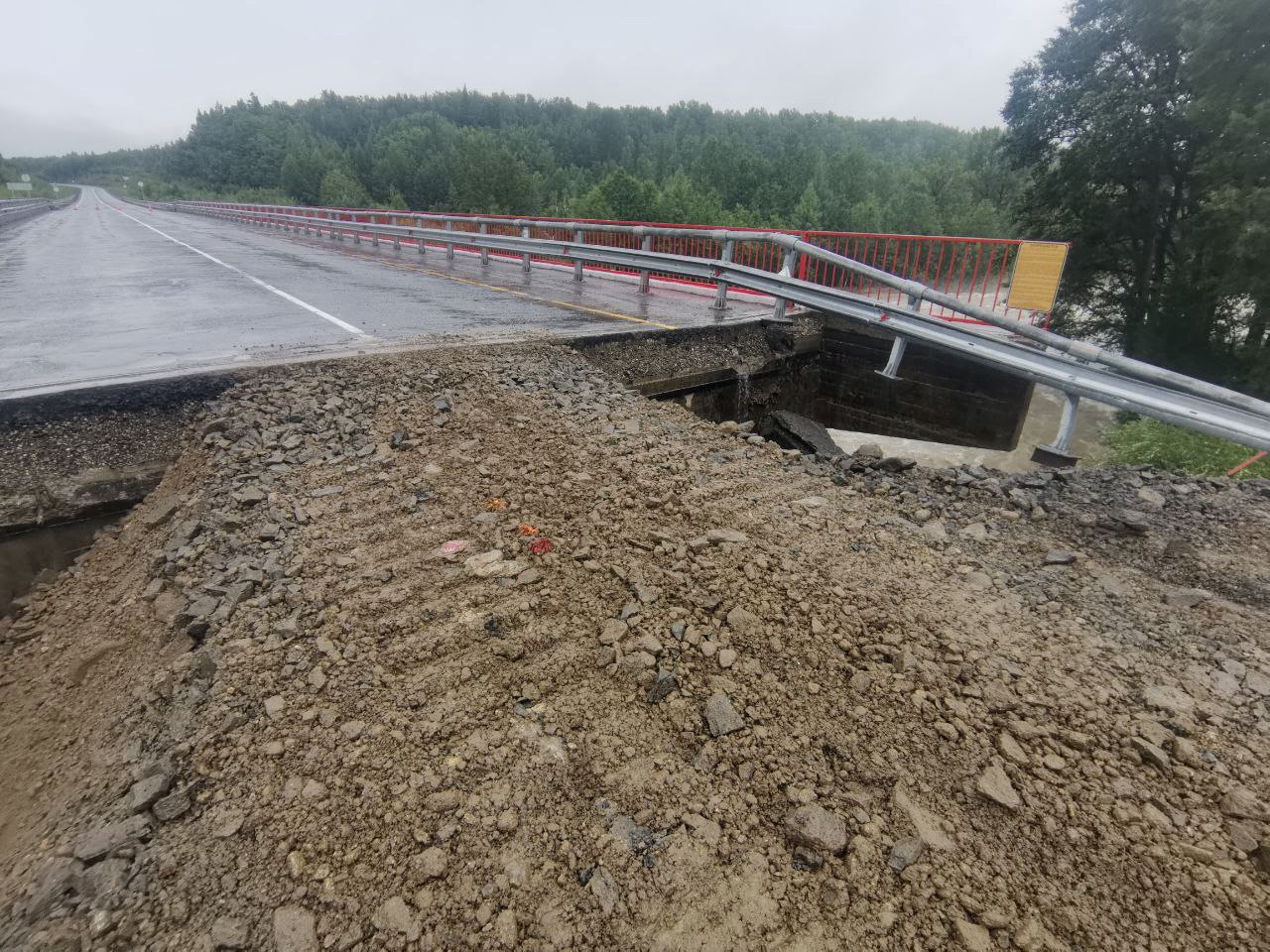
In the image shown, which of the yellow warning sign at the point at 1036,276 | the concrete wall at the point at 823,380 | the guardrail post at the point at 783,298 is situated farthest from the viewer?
the yellow warning sign at the point at 1036,276

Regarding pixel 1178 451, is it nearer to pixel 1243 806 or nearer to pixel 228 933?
pixel 1243 806

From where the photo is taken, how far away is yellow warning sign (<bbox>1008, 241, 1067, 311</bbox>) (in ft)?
28.7

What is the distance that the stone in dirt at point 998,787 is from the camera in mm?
2009

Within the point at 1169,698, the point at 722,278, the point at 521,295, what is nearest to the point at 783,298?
the point at 722,278

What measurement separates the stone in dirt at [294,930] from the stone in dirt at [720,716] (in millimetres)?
1345

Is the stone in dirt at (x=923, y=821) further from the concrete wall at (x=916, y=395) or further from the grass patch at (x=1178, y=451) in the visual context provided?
the grass patch at (x=1178, y=451)

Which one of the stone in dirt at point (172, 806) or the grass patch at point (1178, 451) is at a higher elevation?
the stone in dirt at point (172, 806)

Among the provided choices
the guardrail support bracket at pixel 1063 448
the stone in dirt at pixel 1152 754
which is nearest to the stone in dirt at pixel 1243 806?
the stone in dirt at pixel 1152 754

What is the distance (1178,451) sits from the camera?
13289 mm

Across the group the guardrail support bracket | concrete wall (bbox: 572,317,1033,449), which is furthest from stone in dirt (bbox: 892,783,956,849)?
concrete wall (bbox: 572,317,1033,449)

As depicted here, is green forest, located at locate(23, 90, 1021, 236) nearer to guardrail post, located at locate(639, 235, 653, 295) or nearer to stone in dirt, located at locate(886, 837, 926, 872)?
guardrail post, located at locate(639, 235, 653, 295)

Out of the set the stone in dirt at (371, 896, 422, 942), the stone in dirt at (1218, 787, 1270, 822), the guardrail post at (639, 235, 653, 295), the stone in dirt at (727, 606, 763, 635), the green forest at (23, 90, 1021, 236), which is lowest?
the stone in dirt at (371, 896, 422, 942)

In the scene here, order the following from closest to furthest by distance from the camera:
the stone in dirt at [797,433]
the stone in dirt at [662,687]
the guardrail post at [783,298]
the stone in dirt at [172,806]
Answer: the stone in dirt at [172,806] < the stone in dirt at [662,687] < the stone in dirt at [797,433] < the guardrail post at [783,298]

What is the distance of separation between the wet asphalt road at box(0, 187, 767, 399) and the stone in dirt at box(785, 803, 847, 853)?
5098 mm
